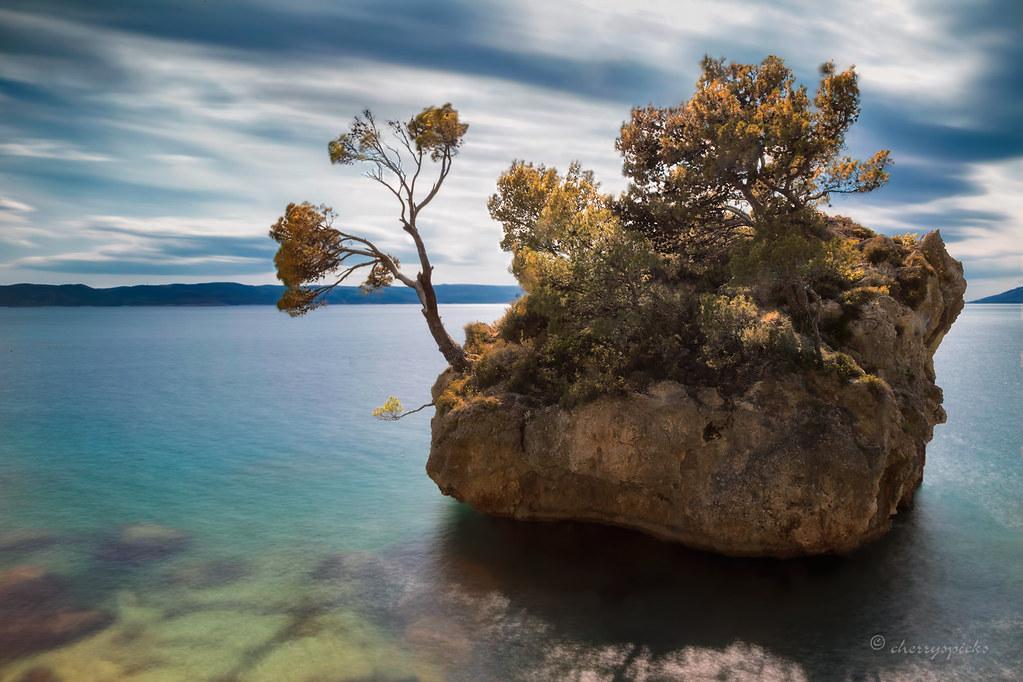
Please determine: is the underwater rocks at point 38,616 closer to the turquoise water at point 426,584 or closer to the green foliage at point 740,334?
the turquoise water at point 426,584

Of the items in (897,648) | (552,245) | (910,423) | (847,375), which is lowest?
(897,648)

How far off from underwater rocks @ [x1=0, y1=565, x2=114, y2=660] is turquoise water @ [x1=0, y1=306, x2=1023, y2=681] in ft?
0.29

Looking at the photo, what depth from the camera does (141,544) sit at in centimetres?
2519

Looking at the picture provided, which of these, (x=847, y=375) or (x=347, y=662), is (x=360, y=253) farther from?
(x=847, y=375)

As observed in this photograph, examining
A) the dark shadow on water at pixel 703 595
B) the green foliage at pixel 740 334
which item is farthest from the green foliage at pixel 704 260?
the dark shadow on water at pixel 703 595

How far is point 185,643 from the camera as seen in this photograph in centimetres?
1784

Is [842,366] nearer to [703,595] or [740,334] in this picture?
[740,334]

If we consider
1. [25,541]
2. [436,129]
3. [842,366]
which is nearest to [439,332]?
[436,129]

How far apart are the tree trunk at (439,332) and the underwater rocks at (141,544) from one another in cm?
1299

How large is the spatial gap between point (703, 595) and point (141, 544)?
2115 cm

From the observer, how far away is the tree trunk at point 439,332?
29.2 meters

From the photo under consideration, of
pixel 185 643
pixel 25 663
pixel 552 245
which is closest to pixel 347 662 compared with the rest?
pixel 185 643

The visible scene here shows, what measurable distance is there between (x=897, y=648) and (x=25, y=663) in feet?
75.6

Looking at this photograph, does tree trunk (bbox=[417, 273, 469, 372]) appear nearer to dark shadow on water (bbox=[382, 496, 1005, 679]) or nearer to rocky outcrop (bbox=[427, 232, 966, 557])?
rocky outcrop (bbox=[427, 232, 966, 557])
